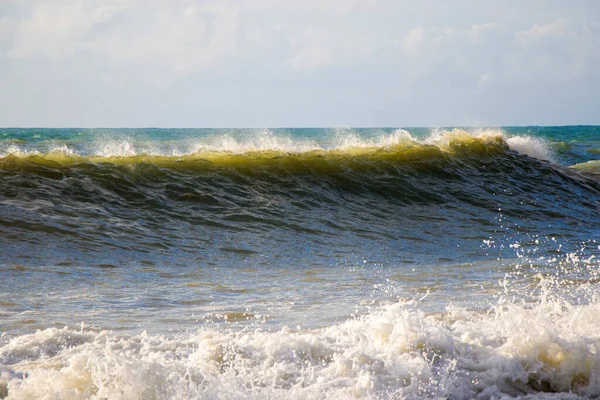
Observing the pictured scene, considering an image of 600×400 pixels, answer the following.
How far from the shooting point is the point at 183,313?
4.86 m

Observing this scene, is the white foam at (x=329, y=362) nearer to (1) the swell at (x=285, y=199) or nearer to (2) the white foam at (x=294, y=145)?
(1) the swell at (x=285, y=199)

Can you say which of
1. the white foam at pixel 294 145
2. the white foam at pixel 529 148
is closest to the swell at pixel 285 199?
the white foam at pixel 294 145

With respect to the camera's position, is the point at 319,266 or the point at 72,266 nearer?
the point at 72,266

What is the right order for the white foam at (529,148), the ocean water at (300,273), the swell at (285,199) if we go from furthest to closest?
the white foam at (529,148)
the swell at (285,199)
the ocean water at (300,273)

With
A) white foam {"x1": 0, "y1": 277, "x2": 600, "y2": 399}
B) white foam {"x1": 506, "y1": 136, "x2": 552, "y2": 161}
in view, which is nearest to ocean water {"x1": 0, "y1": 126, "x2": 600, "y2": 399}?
white foam {"x1": 0, "y1": 277, "x2": 600, "y2": 399}

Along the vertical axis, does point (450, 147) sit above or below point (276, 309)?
above

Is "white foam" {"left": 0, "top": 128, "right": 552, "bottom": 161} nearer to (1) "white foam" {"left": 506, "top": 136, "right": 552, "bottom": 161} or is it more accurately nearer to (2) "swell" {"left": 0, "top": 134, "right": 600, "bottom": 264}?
(1) "white foam" {"left": 506, "top": 136, "right": 552, "bottom": 161}

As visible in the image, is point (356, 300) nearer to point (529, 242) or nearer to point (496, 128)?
point (529, 242)

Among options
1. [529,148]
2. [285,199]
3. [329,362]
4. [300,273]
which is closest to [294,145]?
[285,199]

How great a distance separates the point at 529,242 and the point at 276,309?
5.08 m

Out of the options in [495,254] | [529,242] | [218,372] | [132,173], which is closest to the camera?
[218,372]

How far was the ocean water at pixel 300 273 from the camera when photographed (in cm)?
352

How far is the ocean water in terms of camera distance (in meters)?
3.52

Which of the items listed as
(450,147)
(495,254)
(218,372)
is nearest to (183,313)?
(218,372)
